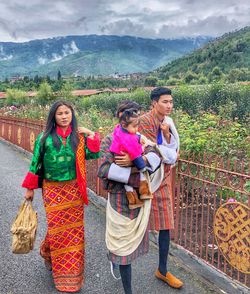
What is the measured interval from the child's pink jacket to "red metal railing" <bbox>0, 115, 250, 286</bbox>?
2.68ft

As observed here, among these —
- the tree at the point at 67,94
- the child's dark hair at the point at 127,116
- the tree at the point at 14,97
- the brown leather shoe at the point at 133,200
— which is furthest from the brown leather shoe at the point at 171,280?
the tree at the point at 14,97

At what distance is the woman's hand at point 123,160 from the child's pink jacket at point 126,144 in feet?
0.08

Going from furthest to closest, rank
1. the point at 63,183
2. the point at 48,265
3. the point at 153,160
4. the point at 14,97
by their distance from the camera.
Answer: the point at 14,97 < the point at 48,265 < the point at 63,183 < the point at 153,160

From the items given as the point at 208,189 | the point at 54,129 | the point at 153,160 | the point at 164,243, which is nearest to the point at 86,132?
the point at 54,129

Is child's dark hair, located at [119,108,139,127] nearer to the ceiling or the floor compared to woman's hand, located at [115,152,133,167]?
nearer to the ceiling

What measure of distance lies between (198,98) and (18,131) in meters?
8.40

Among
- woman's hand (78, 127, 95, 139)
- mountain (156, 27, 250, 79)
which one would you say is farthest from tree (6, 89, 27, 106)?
woman's hand (78, 127, 95, 139)

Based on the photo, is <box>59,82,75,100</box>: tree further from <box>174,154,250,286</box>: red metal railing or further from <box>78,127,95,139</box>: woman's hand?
<box>78,127,95,139</box>: woman's hand

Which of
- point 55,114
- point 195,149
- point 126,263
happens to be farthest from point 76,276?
point 195,149

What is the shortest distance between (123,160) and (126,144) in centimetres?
12

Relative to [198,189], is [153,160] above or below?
above

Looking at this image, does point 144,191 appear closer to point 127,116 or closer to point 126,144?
point 126,144

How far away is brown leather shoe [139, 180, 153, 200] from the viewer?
8.71 ft

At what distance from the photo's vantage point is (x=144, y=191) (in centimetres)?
267
